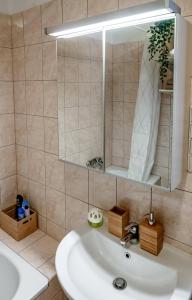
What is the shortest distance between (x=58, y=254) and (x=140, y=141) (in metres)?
0.66

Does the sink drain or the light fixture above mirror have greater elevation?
the light fixture above mirror

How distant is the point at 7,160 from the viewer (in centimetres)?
196

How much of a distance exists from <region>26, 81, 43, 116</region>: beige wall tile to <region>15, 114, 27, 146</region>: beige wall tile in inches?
4.1

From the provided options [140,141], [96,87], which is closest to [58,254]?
[140,141]

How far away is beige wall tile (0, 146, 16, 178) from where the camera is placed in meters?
1.93

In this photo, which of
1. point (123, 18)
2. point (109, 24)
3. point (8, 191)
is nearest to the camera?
point (123, 18)

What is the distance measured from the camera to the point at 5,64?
1839 mm

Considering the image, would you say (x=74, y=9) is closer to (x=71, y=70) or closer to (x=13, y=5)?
(x=71, y=70)

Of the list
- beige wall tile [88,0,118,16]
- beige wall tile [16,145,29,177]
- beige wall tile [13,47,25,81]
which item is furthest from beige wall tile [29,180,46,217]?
beige wall tile [88,0,118,16]

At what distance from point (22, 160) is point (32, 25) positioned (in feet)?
3.14

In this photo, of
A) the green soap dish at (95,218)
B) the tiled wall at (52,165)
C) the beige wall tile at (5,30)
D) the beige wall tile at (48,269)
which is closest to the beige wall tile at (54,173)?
the tiled wall at (52,165)

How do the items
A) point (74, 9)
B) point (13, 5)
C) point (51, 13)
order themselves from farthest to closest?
point (13, 5)
point (51, 13)
point (74, 9)

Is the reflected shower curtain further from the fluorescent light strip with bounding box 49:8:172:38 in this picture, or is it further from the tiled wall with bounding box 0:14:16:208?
the tiled wall with bounding box 0:14:16:208

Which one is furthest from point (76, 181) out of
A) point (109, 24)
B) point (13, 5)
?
point (13, 5)
